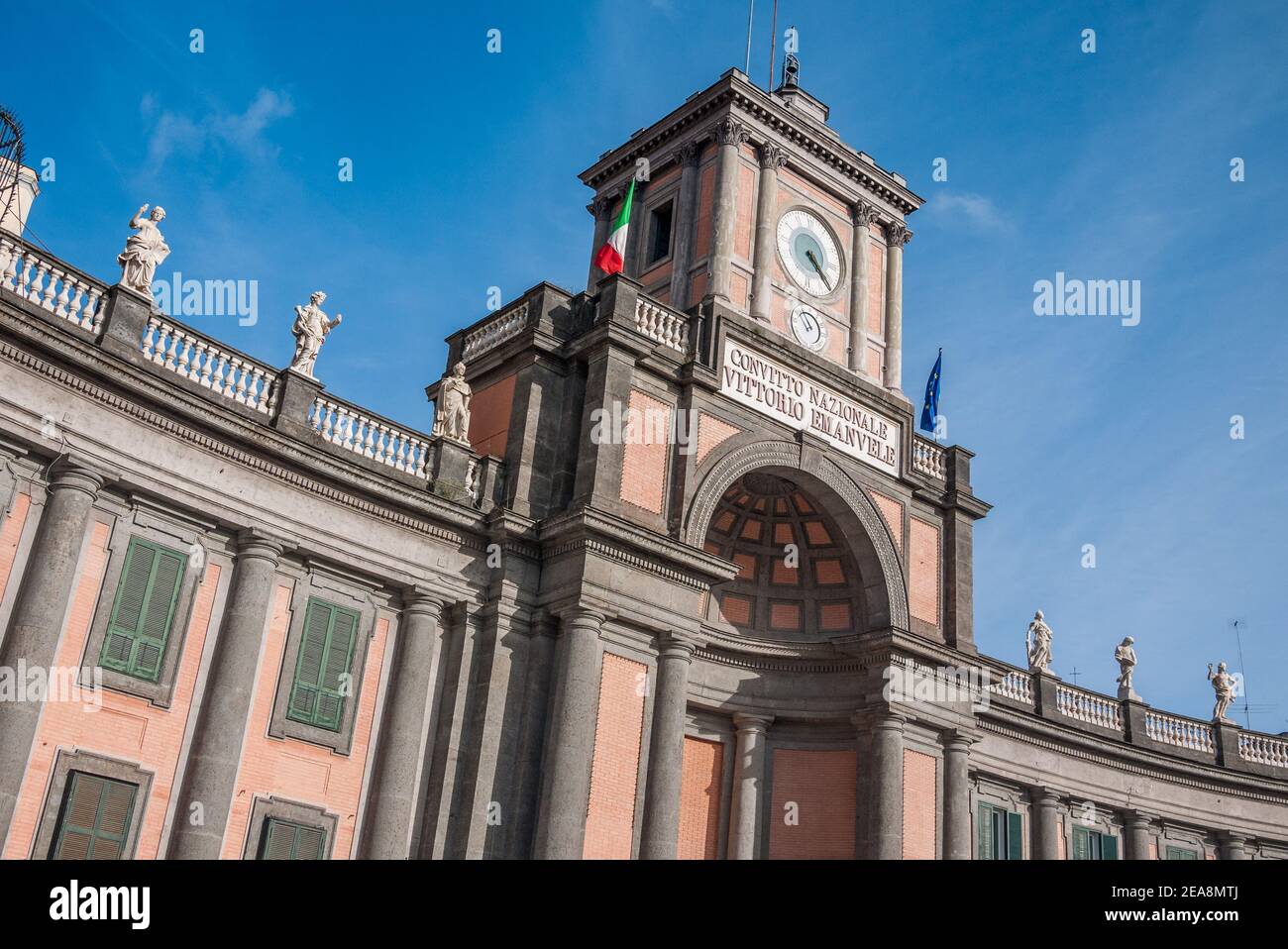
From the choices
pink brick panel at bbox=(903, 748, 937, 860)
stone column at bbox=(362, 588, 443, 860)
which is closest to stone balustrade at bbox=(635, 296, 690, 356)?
stone column at bbox=(362, 588, 443, 860)

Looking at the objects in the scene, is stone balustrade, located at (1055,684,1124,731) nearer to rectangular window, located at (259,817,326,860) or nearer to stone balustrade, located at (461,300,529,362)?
stone balustrade, located at (461,300,529,362)

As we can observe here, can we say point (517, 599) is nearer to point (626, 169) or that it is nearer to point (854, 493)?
point (854, 493)

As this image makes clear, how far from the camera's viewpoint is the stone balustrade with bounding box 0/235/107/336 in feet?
63.5

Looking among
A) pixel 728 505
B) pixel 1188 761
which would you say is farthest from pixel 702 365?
pixel 1188 761

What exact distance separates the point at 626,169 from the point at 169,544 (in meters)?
16.9

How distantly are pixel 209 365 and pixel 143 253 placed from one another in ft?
6.78

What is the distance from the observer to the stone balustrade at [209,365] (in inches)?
822

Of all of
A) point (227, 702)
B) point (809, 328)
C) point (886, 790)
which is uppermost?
point (809, 328)

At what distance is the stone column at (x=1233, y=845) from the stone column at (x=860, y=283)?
15.9 meters

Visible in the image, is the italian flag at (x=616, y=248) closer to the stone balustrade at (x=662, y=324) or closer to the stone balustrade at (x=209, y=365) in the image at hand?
the stone balustrade at (x=662, y=324)

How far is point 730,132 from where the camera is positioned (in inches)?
1196

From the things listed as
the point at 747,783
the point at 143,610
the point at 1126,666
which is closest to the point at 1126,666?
the point at 1126,666

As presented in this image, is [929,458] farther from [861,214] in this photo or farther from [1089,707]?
[1089,707]

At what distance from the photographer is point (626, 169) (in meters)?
33.0
